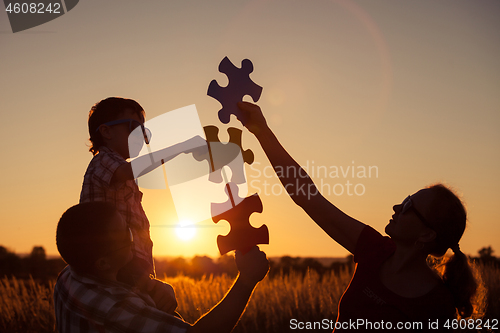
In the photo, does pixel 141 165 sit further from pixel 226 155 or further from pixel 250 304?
pixel 250 304

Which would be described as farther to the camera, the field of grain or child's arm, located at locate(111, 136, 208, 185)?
the field of grain

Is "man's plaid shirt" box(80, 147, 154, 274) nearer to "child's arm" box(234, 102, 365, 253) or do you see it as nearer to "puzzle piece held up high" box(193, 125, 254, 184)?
"puzzle piece held up high" box(193, 125, 254, 184)

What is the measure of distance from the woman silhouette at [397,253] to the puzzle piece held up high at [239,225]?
0.29m

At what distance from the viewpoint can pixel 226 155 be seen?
2.71 m

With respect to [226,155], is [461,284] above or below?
below

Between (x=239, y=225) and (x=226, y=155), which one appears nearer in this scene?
(x=239, y=225)

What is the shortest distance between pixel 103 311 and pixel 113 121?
2370 millimetres

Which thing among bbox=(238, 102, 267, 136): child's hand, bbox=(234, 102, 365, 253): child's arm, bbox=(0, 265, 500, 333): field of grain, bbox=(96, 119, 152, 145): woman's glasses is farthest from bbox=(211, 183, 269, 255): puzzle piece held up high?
bbox=(0, 265, 500, 333): field of grain

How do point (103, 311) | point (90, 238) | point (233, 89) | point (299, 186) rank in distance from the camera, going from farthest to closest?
point (233, 89)
point (299, 186)
point (90, 238)
point (103, 311)

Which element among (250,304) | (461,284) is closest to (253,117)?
(461,284)

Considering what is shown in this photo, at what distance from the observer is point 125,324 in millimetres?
2023

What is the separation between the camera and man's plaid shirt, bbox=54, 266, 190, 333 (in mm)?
2029

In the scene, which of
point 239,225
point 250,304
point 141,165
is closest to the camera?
point 239,225

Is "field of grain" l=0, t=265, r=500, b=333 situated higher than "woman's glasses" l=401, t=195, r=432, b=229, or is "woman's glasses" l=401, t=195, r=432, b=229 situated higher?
"woman's glasses" l=401, t=195, r=432, b=229
